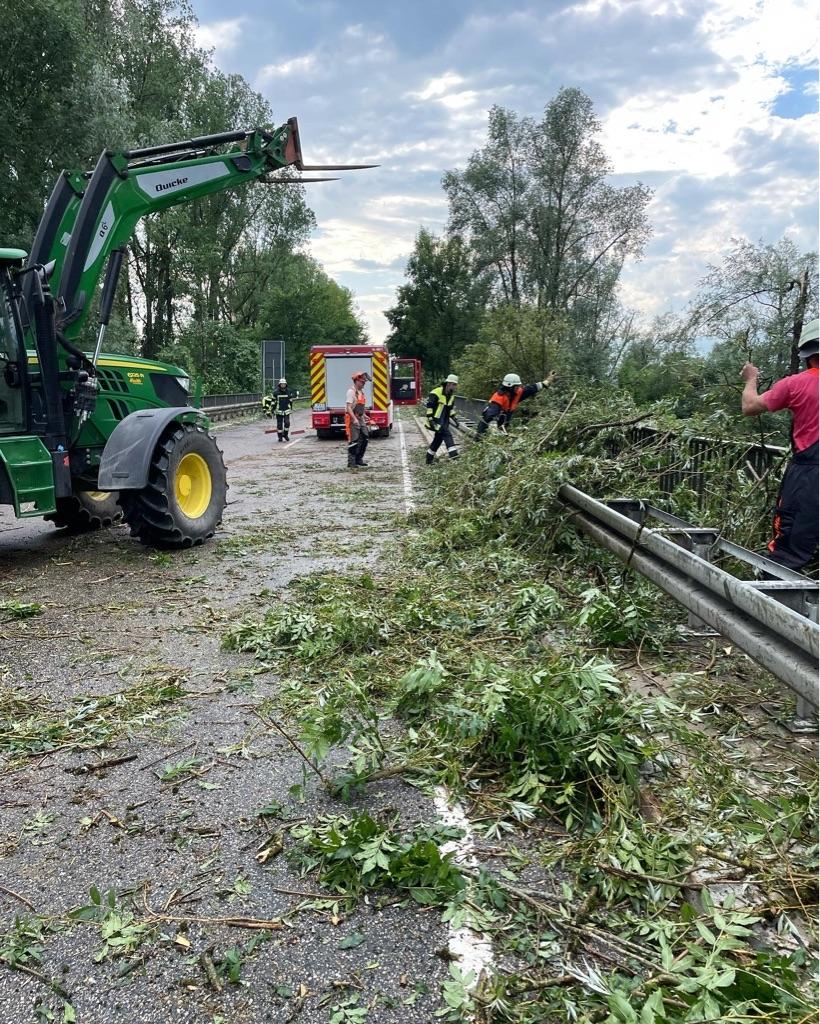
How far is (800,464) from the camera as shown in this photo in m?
4.87

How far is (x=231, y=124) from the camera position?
36.8m

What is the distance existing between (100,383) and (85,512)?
64.6 inches

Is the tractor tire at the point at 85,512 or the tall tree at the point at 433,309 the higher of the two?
the tall tree at the point at 433,309

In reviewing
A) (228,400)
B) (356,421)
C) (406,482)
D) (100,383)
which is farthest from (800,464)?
(228,400)

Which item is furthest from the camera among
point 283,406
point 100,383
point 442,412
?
point 283,406

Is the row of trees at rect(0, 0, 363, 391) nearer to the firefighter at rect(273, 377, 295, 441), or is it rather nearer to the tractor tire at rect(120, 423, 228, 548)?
the firefighter at rect(273, 377, 295, 441)

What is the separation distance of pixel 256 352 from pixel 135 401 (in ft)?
120

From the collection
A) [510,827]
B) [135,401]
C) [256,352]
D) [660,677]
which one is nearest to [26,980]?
[510,827]

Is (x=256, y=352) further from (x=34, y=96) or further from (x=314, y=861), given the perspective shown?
(x=314, y=861)

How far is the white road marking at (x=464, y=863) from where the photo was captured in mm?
2344

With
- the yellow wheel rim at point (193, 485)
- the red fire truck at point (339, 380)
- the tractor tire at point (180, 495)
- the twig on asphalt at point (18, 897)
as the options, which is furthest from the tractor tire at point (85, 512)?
the red fire truck at point (339, 380)

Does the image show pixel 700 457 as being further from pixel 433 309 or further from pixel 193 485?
pixel 433 309

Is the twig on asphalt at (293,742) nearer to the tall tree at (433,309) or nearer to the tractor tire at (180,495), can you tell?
the tractor tire at (180,495)

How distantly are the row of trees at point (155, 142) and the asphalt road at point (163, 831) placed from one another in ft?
57.5
